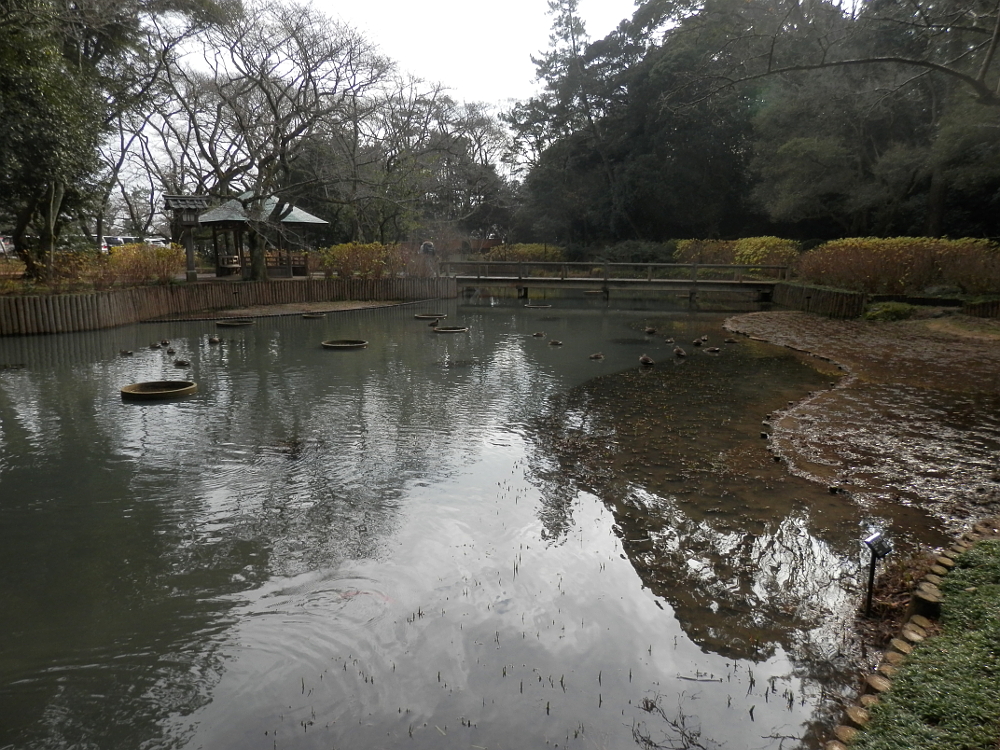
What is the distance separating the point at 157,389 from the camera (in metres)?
8.77

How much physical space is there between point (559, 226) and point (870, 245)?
20.8 meters

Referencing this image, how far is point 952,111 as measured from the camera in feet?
59.4

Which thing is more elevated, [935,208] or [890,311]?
[935,208]

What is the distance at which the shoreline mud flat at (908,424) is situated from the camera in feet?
16.9

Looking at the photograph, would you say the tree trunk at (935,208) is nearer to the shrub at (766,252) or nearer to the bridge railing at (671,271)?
the shrub at (766,252)

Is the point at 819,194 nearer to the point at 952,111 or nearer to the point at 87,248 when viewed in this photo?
the point at 952,111

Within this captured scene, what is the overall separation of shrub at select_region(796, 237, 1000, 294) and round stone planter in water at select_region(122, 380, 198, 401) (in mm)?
14758

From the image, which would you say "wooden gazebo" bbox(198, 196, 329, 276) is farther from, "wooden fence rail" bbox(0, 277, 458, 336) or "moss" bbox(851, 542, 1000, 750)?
"moss" bbox(851, 542, 1000, 750)

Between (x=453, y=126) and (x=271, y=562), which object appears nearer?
(x=271, y=562)

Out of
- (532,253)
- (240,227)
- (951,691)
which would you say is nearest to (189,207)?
(240,227)

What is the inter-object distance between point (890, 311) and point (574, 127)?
22.8 meters

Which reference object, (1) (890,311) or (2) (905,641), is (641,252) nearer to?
(1) (890,311)

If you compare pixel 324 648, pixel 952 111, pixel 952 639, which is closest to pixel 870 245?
pixel 952 111

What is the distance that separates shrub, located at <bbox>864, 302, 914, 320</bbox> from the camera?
1438cm
